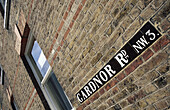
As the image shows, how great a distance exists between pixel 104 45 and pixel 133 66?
0.42 meters

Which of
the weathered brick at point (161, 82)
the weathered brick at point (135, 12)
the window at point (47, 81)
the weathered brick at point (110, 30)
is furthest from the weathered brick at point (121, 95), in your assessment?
the window at point (47, 81)

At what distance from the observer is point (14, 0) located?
380 centimetres

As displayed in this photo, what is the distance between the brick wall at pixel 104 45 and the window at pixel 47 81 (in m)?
0.68

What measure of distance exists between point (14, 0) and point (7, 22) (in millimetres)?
1098

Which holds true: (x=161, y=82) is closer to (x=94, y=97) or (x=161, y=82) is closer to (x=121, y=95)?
(x=121, y=95)

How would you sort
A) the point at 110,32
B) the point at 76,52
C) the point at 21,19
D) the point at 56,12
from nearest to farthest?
the point at 110,32 < the point at 76,52 < the point at 56,12 < the point at 21,19

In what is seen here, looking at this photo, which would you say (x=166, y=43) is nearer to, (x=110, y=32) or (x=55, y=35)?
Answer: (x=110, y=32)

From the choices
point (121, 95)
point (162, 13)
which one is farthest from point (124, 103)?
point (162, 13)

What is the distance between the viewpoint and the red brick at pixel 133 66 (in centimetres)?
132

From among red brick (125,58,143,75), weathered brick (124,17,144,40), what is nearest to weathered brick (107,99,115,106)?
red brick (125,58,143,75)

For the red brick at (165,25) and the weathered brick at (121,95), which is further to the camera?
the weathered brick at (121,95)

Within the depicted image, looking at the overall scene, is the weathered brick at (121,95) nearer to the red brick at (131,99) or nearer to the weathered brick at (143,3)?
the red brick at (131,99)

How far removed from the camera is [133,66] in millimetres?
1369

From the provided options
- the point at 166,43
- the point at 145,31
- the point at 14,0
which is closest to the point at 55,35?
the point at 145,31
